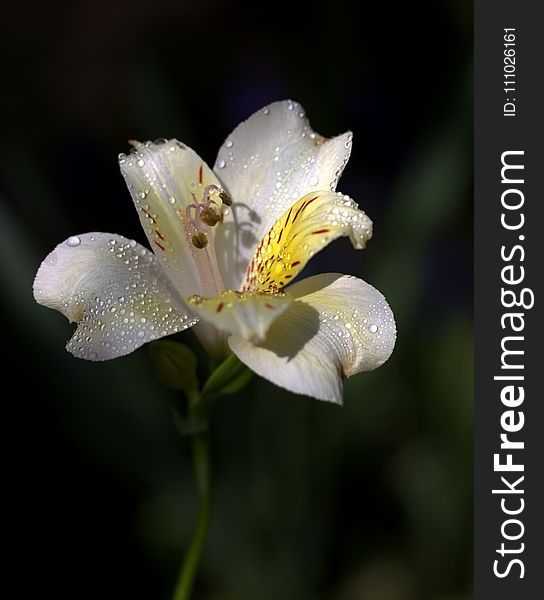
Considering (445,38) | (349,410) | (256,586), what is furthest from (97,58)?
(256,586)

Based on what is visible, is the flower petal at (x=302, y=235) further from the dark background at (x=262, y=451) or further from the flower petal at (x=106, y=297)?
the dark background at (x=262, y=451)

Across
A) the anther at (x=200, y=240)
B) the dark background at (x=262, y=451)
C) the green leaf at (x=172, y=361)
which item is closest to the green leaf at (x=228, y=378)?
the green leaf at (x=172, y=361)

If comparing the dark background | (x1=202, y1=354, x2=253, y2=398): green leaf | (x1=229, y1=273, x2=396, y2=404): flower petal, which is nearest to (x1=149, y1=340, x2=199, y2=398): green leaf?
(x1=202, y1=354, x2=253, y2=398): green leaf

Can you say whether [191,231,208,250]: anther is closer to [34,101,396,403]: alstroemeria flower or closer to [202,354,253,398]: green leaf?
[34,101,396,403]: alstroemeria flower

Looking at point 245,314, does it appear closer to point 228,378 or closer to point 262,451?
point 228,378

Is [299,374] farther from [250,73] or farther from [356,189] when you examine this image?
[250,73]

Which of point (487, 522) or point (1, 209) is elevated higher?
point (1, 209)

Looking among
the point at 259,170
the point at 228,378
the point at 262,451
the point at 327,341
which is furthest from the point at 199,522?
the point at 262,451
